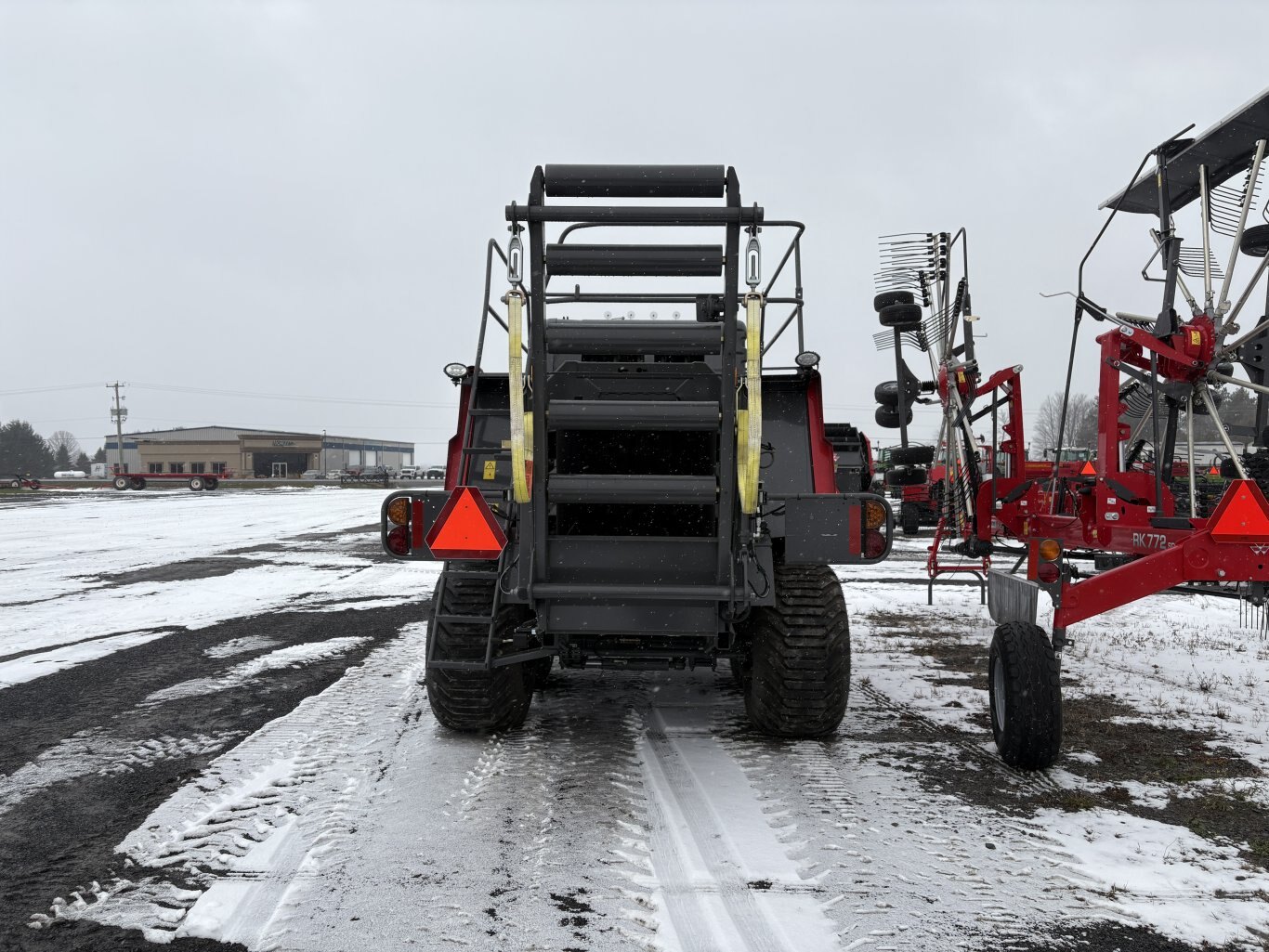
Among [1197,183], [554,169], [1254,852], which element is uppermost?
[1197,183]

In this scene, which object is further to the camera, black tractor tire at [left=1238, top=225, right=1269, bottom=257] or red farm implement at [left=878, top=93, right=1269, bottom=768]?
black tractor tire at [left=1238, top=225, right=1269, bottom=257]

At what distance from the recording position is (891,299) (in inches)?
287

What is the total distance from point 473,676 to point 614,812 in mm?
1118

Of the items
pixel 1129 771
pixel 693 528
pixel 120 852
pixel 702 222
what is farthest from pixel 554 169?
pixel 1129 771

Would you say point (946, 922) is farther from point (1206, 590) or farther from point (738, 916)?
point (1206, 590)

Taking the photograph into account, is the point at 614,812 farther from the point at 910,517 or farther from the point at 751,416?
the point at 910,517

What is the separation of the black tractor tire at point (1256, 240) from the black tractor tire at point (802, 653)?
345cm

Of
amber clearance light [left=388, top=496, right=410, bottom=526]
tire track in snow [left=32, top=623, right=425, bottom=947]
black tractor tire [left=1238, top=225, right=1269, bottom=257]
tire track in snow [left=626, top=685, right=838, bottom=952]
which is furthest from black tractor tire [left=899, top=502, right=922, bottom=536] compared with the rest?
amber clearance light [left=388, top=496, right=410, bottom=526]

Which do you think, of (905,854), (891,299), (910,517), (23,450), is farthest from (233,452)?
(905,854)

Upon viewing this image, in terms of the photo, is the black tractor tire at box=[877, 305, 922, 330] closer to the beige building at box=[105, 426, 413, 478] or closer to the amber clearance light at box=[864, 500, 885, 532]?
the amber clearance light at box=[864, 500, 885, 532]

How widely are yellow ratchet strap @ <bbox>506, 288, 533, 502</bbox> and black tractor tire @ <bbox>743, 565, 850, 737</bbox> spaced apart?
1320mm

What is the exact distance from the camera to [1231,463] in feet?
15.8

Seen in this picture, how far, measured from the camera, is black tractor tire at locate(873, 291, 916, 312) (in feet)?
23.6

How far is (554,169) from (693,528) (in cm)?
180
